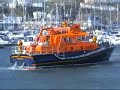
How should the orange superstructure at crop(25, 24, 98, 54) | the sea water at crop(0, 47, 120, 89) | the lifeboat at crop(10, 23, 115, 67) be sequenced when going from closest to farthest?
the sea water at crop(0, 47, 120, 89), the lifeboat at crop(10, 23, 115, 67), the orange superstructure at crop(25, 24, 98, 54)

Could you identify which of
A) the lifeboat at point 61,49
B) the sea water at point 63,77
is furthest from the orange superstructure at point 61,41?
the sea water at point 63,77

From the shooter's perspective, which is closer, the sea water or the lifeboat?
the sea water

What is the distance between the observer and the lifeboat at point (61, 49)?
46.1 meters

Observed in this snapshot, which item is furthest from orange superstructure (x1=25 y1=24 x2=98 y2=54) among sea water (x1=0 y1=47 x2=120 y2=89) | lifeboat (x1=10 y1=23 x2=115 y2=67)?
sea water (x1=0 y1=47 x2=120 y2=89)

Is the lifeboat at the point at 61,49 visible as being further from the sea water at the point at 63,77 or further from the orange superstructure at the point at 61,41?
the sea water at the point at 63,77

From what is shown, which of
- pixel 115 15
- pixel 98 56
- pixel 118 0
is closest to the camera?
pixel 98 56

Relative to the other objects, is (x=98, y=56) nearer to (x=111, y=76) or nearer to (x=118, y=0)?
(x=111, y=76)

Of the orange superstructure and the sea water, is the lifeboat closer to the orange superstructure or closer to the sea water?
the orange superstructure

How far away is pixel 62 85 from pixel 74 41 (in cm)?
1076

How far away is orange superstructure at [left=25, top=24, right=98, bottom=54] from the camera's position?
4659 centimetres

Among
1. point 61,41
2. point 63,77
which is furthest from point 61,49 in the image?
point 63,77

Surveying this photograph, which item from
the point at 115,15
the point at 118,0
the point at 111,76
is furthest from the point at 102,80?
the point at 118,0

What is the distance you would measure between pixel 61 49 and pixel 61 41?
28.0 inches

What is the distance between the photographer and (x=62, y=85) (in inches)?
1485
